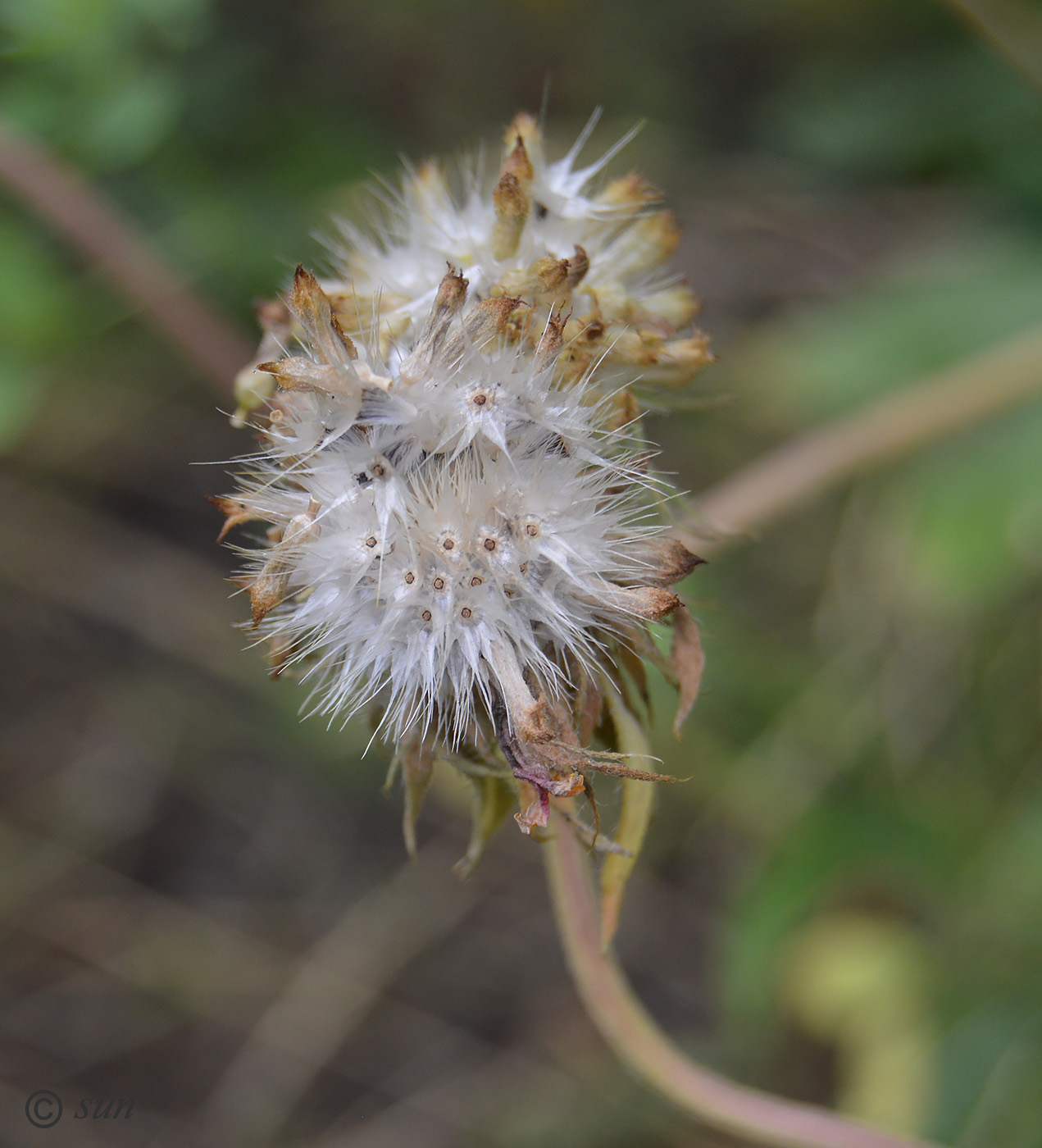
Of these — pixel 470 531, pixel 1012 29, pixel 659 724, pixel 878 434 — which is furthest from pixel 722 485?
pixel 1012 29

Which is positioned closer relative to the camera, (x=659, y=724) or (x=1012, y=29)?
(x=1012, y=29)

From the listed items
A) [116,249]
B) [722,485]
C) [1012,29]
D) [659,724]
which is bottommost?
[659,724]

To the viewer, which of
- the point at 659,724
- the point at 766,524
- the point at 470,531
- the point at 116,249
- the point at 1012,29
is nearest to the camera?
the point at 470,531

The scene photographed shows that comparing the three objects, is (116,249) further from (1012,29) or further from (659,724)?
(1012,29)

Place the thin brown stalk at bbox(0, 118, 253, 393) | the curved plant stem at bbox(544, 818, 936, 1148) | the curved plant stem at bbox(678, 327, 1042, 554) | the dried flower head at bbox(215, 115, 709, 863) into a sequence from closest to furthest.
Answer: the dried flower head at bbox(215, 115, 709, 863)
the curved plant stem at bbox(544, 818, 936, 1148)
the curved plant stem at bbox(678, 327, 1042, 554)
the thin brown stalk at bbox(0, 118, 253, 393)

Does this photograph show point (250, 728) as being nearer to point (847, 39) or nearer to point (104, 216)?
point (104, 216)

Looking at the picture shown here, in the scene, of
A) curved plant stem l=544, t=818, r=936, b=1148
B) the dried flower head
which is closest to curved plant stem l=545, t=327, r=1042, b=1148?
curved plant stem l=544, t=818, r=936, b=1148

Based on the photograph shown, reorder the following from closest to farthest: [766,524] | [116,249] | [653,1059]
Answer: [653,1059], [766,524], [116,249]

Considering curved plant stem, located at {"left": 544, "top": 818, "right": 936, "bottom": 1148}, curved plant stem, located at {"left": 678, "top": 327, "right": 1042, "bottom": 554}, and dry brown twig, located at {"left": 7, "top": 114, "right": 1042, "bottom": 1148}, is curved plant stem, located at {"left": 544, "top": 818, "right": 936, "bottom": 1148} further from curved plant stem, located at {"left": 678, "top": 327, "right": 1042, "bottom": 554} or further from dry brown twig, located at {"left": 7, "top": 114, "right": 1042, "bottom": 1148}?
curved plant stem, located at {"left": 678, "top": 327, "right": 1042, "bottom": 554}
